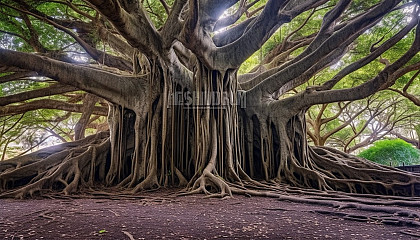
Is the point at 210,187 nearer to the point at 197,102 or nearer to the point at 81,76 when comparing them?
the point at 197,102

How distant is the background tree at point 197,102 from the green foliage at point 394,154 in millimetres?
2628

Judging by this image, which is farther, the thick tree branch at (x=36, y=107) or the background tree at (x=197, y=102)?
the thick tree branch at (x=36, y=107)

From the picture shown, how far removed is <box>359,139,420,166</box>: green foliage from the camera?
7.15 meters

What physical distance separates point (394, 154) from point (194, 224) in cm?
739

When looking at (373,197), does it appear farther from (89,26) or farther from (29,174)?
(89,26)

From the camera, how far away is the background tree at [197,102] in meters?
3.68

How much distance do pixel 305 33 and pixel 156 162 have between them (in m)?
5.27

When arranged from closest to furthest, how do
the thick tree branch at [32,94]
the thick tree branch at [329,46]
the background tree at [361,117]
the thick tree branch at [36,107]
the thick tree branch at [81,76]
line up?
the thick tree branch at [329,46] < the thick tree branch at [81,76] < the thick tree branch at [32,94] < the thick tree branch at [36,107] < the background tree at [361,117]

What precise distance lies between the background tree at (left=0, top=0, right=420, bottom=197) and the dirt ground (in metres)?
1.08

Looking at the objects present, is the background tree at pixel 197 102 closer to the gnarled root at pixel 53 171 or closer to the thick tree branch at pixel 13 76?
the gnarled root at pixel 53 171

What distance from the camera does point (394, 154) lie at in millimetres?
7219

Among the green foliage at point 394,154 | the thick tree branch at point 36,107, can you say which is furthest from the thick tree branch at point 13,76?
the green foliage at point 394,154

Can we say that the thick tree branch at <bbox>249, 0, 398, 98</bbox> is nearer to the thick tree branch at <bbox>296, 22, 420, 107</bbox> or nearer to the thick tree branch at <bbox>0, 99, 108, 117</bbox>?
the thick tree branch at <bbox>296, 22, 420, 107</bbox>

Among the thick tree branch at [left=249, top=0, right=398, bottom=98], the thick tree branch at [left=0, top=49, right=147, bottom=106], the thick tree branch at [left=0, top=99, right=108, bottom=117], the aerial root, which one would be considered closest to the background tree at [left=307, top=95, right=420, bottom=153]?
the thick tree branch at [left=249, top=0, right=398, bottom=98]
